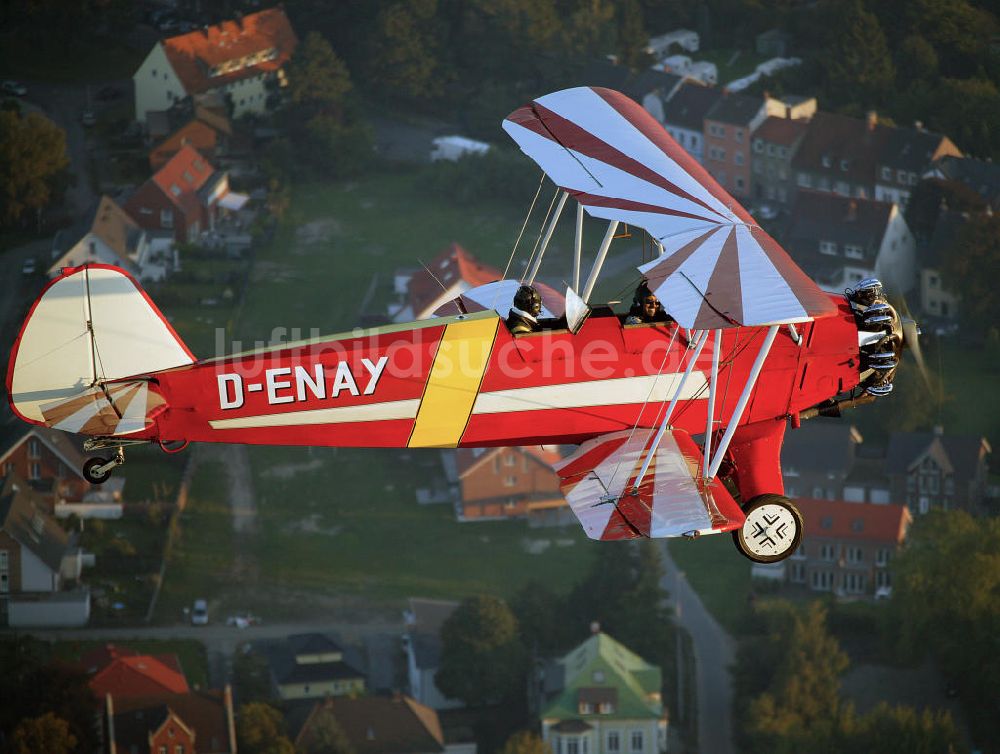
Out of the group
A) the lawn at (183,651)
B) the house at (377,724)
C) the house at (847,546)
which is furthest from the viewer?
the house at (847,546)

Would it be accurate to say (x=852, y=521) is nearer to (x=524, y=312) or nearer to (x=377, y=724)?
(x=377, y=724)

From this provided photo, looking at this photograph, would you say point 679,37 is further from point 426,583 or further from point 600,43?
point 426,583

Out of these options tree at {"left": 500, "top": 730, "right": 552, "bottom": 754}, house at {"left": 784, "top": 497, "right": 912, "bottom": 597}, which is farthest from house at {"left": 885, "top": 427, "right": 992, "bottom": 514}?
tree at {"left": 500, "top": 730, "right": 552, "bottom": 754}

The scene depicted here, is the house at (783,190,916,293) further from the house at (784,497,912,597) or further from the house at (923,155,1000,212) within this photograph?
the house at (784,497,912,597)

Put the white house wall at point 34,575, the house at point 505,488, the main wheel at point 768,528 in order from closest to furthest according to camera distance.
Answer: the main wheel at point 768,528 → the white house wall at point 34,575 → the house at point 505,488

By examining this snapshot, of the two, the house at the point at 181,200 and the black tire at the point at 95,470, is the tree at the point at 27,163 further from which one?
the black tire at the point at 95,470

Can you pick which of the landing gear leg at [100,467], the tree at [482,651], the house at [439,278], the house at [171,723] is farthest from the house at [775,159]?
the landing gear leg at [100,467]

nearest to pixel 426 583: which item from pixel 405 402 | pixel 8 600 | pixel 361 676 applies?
pixel 361 676
